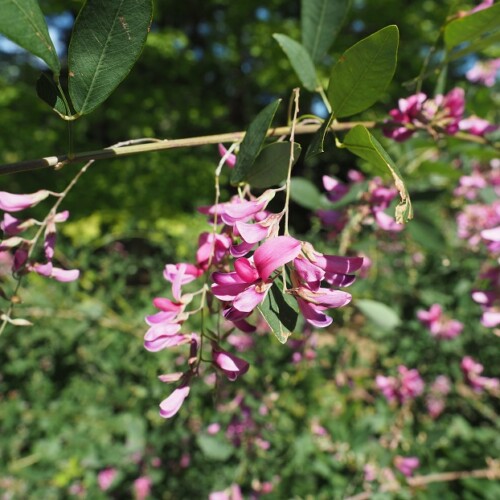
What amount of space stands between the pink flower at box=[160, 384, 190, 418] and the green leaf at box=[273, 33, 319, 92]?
355 millimetres

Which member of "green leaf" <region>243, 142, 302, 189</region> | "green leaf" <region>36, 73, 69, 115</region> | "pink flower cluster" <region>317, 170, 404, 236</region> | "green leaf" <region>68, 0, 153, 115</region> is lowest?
"pink flower cluster" <region>317, 170, 404, 236</region>

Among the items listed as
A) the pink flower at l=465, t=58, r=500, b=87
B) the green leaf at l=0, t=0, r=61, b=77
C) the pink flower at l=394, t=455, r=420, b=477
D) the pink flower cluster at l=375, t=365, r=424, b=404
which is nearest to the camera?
the green leaf at l=0, t=0, r=61, b=77

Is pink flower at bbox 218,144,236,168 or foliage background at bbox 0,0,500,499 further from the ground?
pink flower at bbox 218,144,236,168

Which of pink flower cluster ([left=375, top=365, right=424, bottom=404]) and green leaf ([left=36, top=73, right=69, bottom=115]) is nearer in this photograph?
green leaf ([left=36, top=73, right=69, bottom=115])

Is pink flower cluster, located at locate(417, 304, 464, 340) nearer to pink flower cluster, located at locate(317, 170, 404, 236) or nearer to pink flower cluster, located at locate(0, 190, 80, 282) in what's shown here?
pink flower cluster, located at locate(317, 170, 404, 236)

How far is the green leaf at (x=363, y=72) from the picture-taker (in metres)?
0.36

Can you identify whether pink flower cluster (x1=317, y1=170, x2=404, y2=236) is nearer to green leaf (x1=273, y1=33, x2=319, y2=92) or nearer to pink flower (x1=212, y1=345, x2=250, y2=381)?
green leaf (x1=273, y1=33, x2=319, y2=92)

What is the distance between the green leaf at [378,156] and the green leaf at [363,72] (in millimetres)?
45

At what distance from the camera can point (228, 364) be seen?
436mm

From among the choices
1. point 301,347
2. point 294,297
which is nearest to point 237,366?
point 294,297

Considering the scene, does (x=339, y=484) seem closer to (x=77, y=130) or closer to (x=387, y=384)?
(x=387, y=384)

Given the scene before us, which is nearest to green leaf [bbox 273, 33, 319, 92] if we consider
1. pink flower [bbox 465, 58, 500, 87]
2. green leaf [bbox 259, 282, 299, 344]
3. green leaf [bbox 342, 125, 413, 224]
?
green leaf [bbox 342, 125, 413, 224]

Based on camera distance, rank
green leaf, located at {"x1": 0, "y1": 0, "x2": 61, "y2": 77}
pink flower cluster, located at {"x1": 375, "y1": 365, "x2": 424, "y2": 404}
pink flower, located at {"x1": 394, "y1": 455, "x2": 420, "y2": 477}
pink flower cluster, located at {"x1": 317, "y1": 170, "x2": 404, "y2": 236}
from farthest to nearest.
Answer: pink flower cluster, located at {"x1": 375, "y1": 365, "x2": 424, "y2": 404}
pink flower, located at {"x1": 394, "y1": 455, "x2": 420, "y2": 477}
pink flower cluster, located at {"x1": 317, "y1": 170, "x2": 404, "y2": 236}
green leaf, located at {"x1": 0, "y1": 0, "x2": 61, "y2": 77}

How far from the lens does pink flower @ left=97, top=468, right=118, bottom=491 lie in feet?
5.04
